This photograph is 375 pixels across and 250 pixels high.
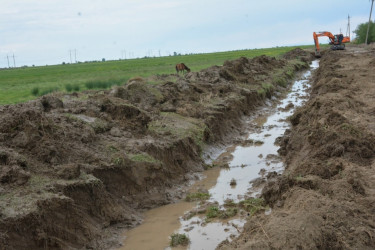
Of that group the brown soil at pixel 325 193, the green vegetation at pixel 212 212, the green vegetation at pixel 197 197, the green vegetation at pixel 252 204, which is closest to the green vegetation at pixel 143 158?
the green vegetation at pixel 197 197

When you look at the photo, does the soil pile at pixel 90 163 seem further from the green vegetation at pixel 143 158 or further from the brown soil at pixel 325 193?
the brown soil at pixel 325 193

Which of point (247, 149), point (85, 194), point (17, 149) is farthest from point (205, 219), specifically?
point (247, 149)

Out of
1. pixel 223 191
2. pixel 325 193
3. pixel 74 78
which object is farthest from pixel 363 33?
pixel 325 193

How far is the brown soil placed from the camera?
13.7 feet

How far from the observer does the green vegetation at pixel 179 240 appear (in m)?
6.15

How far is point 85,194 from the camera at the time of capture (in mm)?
6648

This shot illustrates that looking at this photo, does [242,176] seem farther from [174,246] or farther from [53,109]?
[53,109]

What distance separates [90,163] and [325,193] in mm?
4499

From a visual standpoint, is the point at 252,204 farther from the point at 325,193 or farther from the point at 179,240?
the point at 325,193

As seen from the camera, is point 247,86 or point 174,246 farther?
point 247,86

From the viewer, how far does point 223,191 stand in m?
8.36

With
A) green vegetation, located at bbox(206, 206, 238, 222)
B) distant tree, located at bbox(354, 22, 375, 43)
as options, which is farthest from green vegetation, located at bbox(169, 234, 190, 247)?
distant tree, located at bbox(354, 22, 375, 43)

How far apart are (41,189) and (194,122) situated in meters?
6.49

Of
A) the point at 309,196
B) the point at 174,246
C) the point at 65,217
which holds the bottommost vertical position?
the point at 174,246
